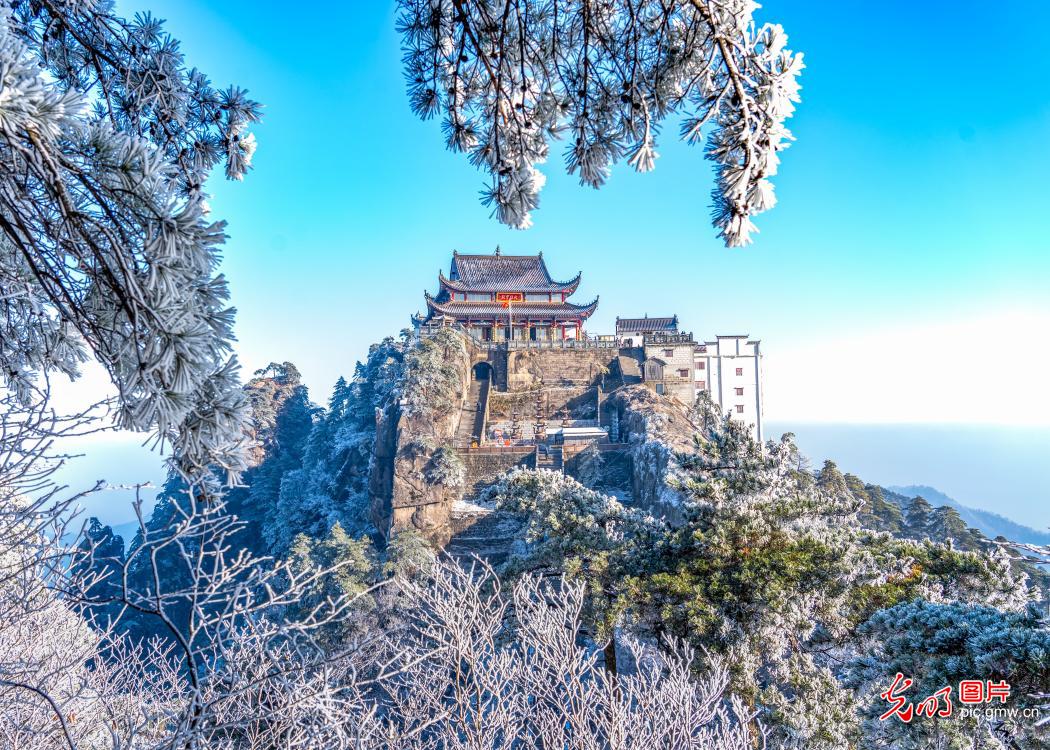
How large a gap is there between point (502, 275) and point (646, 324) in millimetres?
8102

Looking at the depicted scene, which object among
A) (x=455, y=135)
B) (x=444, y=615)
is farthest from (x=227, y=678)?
(x=455, y=135)

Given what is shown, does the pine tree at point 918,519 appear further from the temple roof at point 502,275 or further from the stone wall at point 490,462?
the temple roof at point 502,275

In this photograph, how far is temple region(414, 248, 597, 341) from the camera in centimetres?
2464

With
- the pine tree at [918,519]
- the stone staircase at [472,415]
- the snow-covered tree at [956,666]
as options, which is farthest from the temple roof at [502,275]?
the snow-covered tree at [956,666]

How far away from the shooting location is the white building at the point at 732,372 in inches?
906

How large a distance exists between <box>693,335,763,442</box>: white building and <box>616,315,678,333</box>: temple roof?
11.4 ft

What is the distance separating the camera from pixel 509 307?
24.6 meters

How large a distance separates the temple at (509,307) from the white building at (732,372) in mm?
6033

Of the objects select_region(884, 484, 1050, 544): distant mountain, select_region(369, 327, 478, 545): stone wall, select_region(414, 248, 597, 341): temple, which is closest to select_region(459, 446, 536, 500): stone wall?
select_region(369, 327, 478, 545): stone wall

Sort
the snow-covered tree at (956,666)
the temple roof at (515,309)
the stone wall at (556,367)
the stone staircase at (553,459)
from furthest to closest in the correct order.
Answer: the temple roof at (515,309), the stone wall at (556,367), the stone staircase at (553,459), the snow-covered tree at (956,666)

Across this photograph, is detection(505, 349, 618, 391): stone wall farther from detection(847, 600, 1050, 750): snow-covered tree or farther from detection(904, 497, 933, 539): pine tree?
detection(847, 600, 1050, 750): snow-covered tree

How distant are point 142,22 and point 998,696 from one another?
229 inches

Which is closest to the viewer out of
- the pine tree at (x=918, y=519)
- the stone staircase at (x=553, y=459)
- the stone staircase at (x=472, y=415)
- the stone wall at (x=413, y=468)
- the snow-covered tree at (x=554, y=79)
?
the snow-covered tree at (x=554, y=79)

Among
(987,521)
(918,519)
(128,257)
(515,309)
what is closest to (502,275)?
(515,309)
